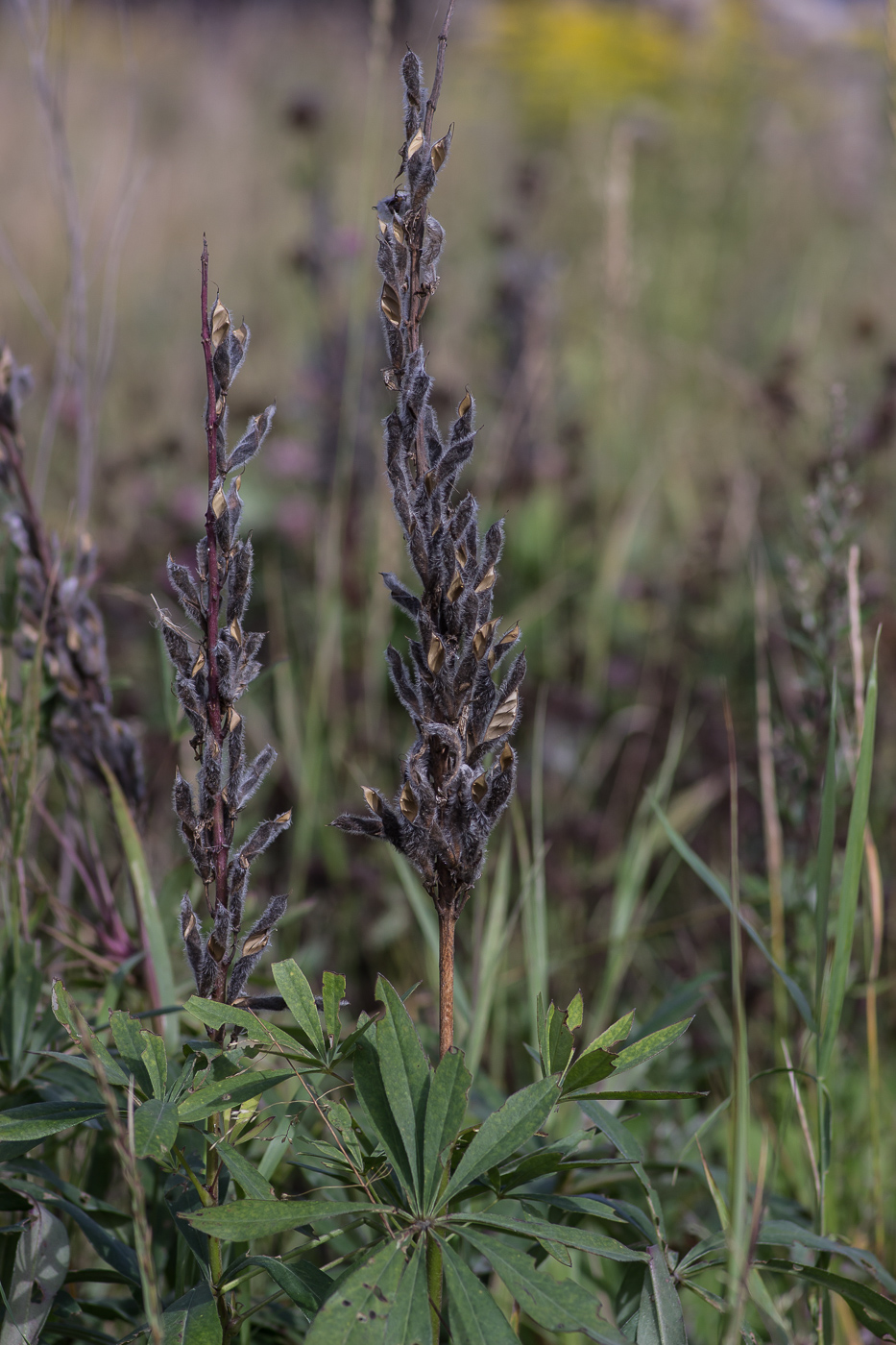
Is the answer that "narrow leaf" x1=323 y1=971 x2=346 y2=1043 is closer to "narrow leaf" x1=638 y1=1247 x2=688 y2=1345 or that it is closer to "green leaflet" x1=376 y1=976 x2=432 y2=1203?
"green leaflet" x1=376 y1=976 x2=432 y2=1203

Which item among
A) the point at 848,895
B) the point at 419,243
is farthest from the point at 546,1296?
the point at 419,243

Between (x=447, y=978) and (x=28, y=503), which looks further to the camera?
(x=28, y=503)

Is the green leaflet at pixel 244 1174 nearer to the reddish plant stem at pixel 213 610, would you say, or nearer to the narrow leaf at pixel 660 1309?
the reddish plant stem at pixel 213 610

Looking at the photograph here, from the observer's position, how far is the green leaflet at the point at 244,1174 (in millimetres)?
787

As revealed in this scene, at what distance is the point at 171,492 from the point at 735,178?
4939 millimetres

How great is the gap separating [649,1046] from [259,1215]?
327 mm

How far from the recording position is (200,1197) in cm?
85

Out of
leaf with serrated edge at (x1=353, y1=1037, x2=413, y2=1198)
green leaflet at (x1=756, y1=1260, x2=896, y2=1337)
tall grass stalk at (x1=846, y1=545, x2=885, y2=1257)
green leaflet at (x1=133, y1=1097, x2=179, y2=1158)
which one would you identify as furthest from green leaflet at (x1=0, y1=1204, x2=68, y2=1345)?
tall grass stalk at (x1=846, y1=545, x2=885, y2=1257)

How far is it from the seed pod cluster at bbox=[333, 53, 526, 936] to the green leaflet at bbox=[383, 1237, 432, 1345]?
265mm

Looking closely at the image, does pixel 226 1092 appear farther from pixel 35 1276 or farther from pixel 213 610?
pixel 213 610

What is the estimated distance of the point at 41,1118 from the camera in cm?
86

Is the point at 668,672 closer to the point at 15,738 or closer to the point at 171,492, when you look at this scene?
the point at 171,492

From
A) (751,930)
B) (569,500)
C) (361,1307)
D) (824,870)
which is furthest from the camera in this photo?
(569,500)

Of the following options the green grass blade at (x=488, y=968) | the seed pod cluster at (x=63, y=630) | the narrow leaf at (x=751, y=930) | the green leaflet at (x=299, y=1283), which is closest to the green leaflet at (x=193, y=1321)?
the green leaflet at (x=299, y=1283)
